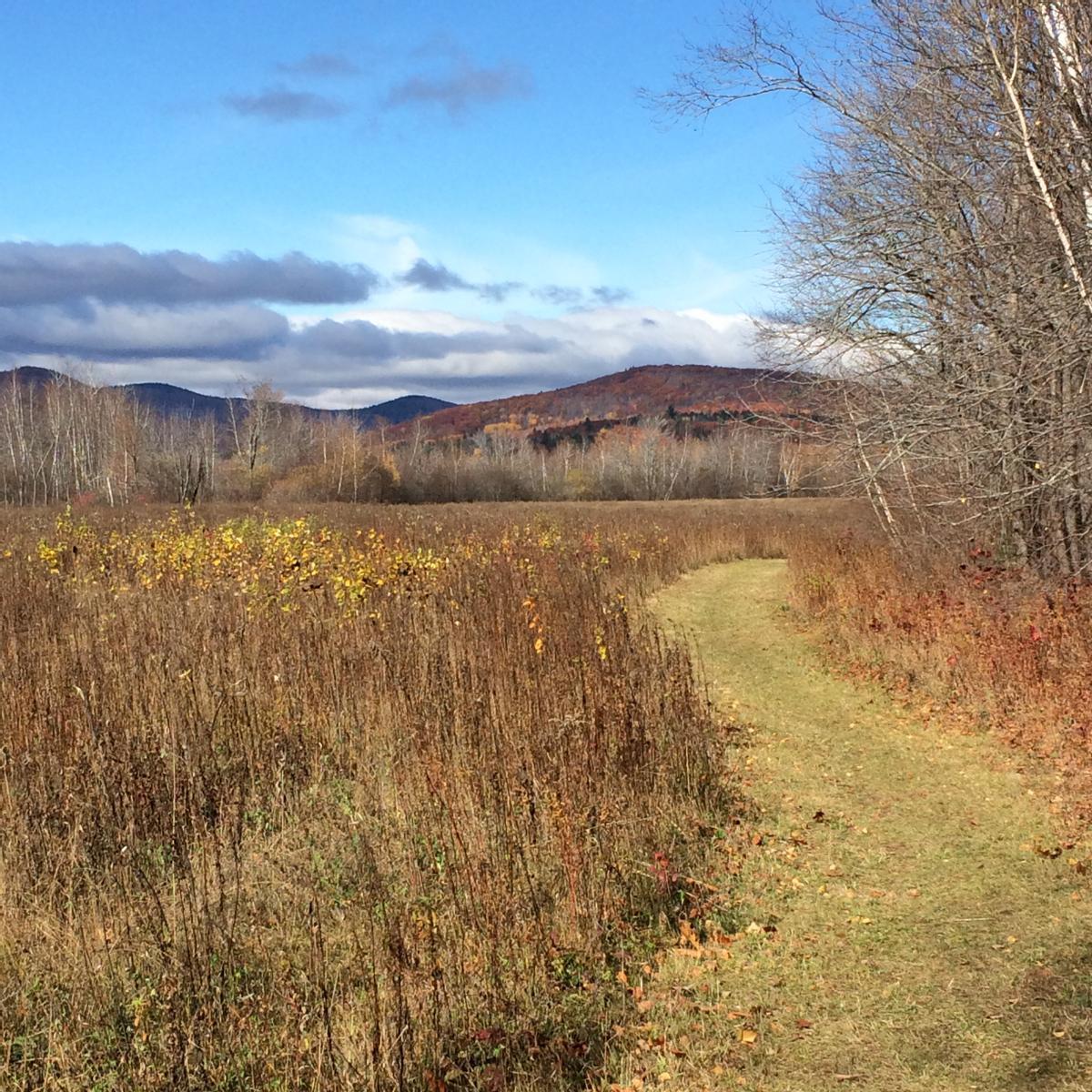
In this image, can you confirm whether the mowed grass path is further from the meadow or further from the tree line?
the tree line

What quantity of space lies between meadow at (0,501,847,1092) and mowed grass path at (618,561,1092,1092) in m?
0.32

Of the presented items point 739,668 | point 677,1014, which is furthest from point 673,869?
point 739,668

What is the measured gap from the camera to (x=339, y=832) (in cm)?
498

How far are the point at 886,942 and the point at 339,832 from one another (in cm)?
292

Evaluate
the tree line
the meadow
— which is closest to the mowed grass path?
the meadow

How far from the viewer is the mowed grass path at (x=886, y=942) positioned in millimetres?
3391

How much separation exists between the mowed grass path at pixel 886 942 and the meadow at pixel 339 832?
12.7 inches

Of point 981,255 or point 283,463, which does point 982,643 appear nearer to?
point 981,255

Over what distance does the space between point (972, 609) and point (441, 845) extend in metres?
6.85

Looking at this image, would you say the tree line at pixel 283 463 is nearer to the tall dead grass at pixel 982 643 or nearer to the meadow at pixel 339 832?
the tall dead grass at pixel 982 643

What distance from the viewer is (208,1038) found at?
3.18m

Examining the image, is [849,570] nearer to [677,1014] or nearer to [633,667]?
[633,667]

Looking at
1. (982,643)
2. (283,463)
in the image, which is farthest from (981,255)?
(283,463)

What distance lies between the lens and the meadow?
11.0ft
